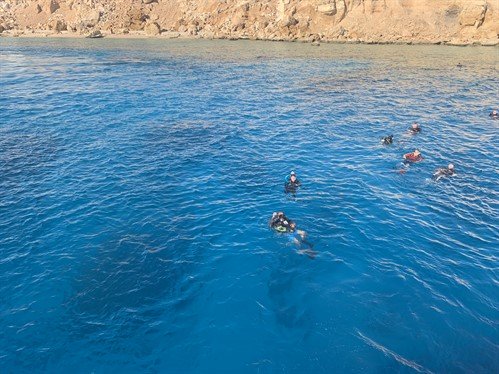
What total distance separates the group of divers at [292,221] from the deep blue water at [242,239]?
0.56 m

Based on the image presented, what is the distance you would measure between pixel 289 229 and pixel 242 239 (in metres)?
3.07

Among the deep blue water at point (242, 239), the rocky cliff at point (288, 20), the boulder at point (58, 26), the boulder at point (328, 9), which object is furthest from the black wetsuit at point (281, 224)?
the boulder at point (58, 26)

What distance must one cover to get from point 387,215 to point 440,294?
787 cm

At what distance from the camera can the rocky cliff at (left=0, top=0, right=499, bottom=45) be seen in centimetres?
11238

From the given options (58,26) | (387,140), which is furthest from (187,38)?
(387,140)

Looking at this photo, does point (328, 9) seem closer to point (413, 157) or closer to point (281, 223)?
point (413, 157)

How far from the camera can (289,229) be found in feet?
80.0

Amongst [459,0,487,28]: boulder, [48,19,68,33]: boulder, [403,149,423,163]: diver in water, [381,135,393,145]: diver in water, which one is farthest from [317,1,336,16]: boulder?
[403,149,423,163]: diver in water

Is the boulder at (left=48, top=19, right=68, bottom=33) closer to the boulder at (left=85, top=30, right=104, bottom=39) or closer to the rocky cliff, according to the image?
the rocky cliff

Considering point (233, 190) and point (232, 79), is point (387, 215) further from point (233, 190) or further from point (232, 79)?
point (232, 79)

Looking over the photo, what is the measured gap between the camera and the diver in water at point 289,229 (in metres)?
23.6

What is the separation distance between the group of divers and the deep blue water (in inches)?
22.1

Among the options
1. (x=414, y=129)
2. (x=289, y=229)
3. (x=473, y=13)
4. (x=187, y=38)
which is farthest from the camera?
(x=187, y=38)

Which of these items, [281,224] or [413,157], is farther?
[413,157]
